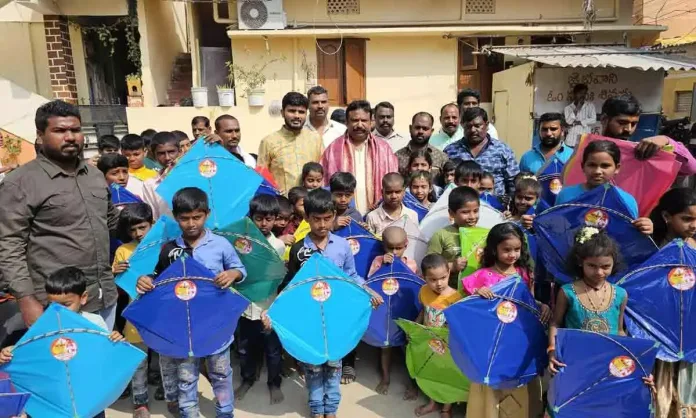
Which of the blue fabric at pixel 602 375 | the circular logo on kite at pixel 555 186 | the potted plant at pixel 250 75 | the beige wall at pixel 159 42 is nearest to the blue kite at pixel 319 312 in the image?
the blue fabric at pixel 602 375

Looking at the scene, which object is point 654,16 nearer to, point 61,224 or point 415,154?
point 415,154

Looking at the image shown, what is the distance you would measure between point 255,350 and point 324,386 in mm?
756

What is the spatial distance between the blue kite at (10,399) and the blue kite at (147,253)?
849 millimetres

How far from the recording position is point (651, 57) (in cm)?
926

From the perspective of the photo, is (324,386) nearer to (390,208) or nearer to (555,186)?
(390,208)

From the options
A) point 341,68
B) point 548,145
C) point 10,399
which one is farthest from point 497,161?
point 341,68

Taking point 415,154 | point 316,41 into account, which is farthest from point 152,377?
point 316,41

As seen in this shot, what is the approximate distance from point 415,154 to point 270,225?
5.40ft

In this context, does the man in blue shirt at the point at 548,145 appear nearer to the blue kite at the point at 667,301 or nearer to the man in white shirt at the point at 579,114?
the blue kite at the point at 667,301

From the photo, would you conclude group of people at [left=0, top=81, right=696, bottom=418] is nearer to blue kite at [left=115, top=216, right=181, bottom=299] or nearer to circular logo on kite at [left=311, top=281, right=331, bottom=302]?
blue kite at [left=115, top=216, right=181, bottom=299]

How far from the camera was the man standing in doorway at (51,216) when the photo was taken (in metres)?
2.43

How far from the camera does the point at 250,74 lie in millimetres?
10984

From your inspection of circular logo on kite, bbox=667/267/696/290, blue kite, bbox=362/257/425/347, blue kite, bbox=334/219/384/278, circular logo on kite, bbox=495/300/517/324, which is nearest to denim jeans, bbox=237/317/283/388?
blue kite, bbox=362/257/425/347

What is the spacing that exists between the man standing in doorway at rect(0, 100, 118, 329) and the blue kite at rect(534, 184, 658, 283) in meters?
2.65
